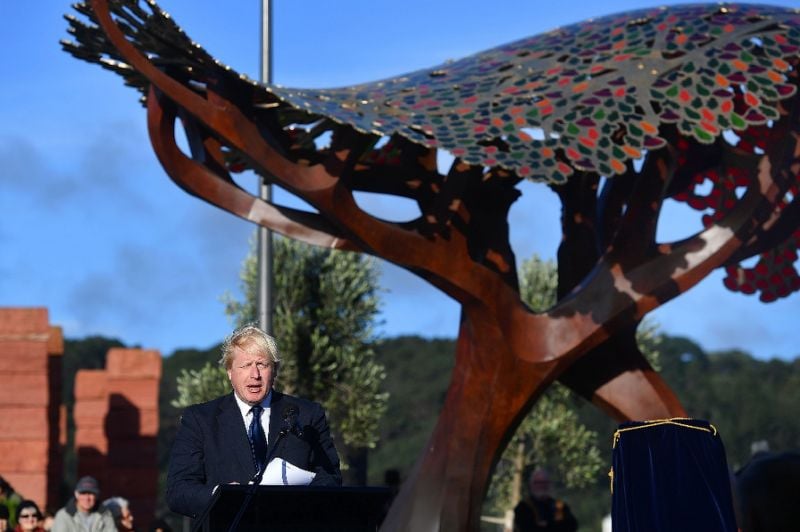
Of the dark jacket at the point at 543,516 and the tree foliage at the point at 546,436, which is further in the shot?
the tree foliage at the point at 546,436

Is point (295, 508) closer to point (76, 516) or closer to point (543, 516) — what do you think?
point (543, 516)

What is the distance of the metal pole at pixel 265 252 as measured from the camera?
2109 cm

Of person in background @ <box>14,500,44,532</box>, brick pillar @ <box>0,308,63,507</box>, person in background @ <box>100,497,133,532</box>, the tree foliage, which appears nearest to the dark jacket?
person in background @ <box>100,497,133,532</box>

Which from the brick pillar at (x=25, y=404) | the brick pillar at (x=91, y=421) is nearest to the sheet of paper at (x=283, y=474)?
the brick pillar at (x=25, y=404)

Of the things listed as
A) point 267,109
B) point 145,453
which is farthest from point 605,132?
point 145,453

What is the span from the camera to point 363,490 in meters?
6.27

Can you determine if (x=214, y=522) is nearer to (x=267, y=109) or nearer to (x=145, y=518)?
(x=267, y=109)

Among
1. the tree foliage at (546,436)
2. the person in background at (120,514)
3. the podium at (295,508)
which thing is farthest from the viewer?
the tree foliage at (546,436)

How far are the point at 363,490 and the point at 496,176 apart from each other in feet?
39.8

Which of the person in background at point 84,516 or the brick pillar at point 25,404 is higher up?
the brick pillar at point 25,404

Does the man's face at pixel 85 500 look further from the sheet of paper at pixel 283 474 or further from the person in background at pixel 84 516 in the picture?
the sheet of paper at pixel 283 474

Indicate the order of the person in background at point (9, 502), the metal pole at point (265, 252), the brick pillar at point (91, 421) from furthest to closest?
1. the brick pillar at point (91, 421)
2. the metal pole at point (265, 252)
3. the person in background at point (9, 502)

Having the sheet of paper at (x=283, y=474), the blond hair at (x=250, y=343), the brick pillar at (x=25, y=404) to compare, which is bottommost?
the sheet of paper at (x=283, y=474)

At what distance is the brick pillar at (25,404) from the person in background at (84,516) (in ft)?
24.1
